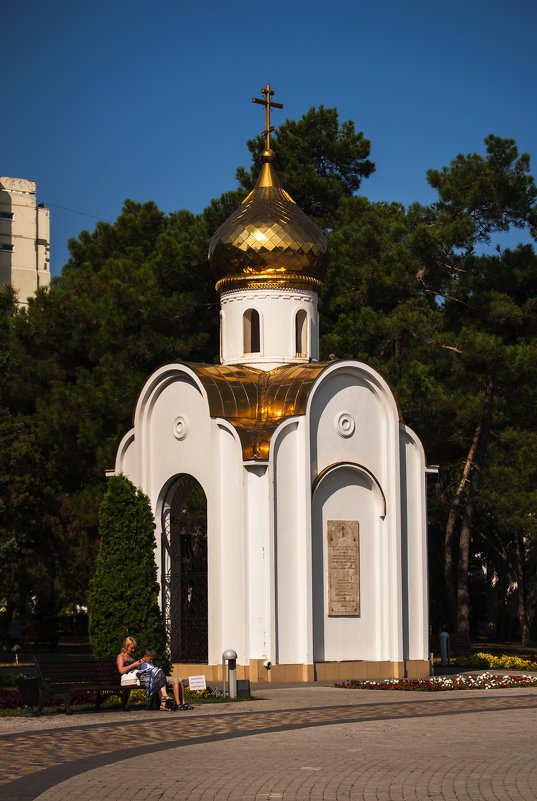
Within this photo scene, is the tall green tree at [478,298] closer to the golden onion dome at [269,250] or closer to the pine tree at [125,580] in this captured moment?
the golden onion dome at [269,250]

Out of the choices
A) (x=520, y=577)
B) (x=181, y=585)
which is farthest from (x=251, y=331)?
(x=520, y=577)

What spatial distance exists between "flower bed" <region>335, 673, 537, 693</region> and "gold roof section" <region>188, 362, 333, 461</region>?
161 inches

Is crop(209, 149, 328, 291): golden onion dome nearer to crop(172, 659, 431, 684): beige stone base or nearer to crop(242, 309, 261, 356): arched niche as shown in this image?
crop(242, 309, 261, 356): arched niche

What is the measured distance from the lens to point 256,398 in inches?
877

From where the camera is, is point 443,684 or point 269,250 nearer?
point 443,684

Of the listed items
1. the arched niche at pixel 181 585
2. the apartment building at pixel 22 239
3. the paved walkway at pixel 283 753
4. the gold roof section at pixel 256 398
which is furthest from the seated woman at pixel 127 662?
the apartment building at pixel 22 239

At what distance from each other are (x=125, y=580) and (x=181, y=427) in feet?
12.8

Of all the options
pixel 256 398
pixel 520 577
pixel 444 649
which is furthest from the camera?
pixel 520 577

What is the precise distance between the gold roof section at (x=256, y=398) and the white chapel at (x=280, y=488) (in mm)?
28

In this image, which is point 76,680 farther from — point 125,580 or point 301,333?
point 301,333

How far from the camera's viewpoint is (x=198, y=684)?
56.6 feet

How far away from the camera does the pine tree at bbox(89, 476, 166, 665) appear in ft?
63.5

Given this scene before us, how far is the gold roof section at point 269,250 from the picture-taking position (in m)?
24.2

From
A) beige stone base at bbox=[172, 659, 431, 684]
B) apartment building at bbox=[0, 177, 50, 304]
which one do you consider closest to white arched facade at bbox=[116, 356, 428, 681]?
beige stone base at bbox=[172, 659, 431, 684]
